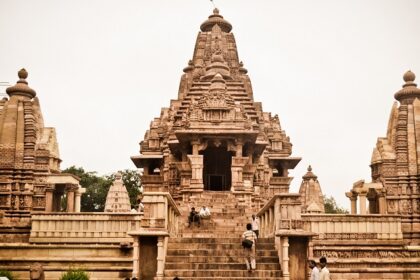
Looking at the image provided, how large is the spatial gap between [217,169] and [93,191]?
37953 mm

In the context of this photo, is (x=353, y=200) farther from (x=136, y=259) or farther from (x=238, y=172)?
(x=136, y=259)

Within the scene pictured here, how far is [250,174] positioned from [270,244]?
362 inches

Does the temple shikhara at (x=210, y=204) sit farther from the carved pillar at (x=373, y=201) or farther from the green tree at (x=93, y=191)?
the green tree at (x=93, y=191)

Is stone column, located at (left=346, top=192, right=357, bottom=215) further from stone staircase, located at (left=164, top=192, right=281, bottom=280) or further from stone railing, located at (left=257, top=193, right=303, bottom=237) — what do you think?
stone railing, located at (left=257, top=193, right=303, bottom=237)

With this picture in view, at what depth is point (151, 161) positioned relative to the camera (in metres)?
28.7

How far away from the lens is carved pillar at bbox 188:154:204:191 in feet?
73.9

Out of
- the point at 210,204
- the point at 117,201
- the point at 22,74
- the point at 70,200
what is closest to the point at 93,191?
the point at 117,201

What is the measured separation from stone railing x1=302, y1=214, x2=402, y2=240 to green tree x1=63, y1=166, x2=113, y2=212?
154 ft

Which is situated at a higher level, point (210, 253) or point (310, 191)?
point (310, 191)

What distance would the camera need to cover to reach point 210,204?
21.8 meters

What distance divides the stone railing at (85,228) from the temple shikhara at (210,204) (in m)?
0.03

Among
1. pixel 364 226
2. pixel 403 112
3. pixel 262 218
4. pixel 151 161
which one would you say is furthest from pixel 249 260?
pixel 151 161

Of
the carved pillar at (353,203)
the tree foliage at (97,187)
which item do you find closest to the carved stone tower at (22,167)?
the carved pillar at (353,203)

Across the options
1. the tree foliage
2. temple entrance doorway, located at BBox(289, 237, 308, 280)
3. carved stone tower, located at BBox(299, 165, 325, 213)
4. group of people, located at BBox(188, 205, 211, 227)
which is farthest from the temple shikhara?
the tree foliage
